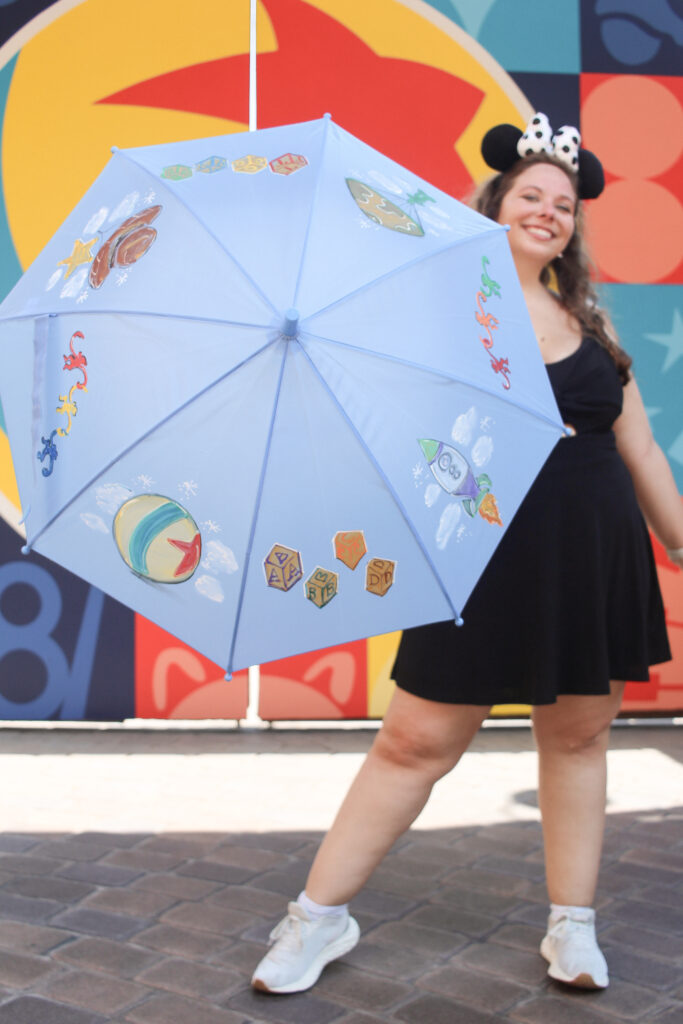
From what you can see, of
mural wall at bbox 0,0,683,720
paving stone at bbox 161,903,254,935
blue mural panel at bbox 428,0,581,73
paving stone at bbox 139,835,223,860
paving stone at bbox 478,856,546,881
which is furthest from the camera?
blue mural panel at bbox 428,0,581,73

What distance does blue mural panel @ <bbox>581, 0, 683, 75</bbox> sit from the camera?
4359 mm

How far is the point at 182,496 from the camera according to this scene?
68.4 inches

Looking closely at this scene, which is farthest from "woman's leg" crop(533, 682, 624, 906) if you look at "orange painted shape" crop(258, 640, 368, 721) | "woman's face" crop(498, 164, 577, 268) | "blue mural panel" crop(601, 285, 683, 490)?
"blue mural panel" crop(601, 285, 683, 490)

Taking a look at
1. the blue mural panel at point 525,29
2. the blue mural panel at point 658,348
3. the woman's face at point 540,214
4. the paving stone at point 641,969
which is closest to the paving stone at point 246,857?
the paving stone at point 641,969

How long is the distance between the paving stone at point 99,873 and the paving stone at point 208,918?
9.0 inches

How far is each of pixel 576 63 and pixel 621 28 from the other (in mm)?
236

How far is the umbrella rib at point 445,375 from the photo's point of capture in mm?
1688

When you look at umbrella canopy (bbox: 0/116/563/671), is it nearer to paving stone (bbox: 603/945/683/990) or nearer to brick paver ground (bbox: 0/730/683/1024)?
brick paver ground (bbox: 0/730/683/1024)

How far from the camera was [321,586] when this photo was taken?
5.79 ft

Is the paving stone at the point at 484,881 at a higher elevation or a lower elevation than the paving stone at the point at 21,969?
higher

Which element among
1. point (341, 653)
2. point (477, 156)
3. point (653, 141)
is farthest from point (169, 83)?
point (341, 653)

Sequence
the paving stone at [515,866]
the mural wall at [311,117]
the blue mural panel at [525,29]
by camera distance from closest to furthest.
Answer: the paving stone at [515,866], the mural wall at [311,117], the blue mural panel at [525,29]

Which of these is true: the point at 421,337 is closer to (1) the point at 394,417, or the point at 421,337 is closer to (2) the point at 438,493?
(1) the point at 394,417

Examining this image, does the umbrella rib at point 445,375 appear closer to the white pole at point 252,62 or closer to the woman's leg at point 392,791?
the woman's leg at point 392,791
